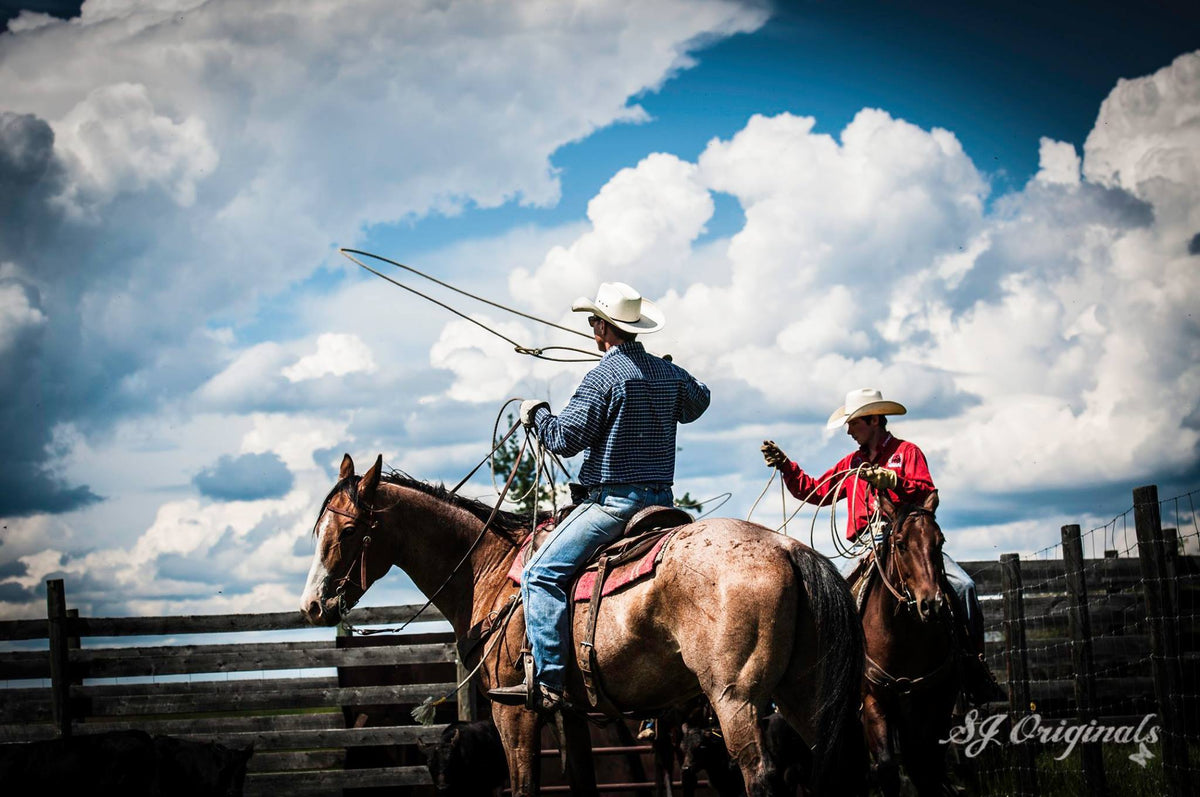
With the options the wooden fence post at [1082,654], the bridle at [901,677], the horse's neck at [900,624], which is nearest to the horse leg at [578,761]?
the bridle at [901,677]

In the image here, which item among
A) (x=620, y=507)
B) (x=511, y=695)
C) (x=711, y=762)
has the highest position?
(x=620, y=507)

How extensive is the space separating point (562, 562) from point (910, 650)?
2.74 meters

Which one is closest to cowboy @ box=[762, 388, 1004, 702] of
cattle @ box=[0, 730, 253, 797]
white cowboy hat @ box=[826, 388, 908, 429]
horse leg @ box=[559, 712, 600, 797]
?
white cowboy hat @ box=[826, 388, 908, 429]

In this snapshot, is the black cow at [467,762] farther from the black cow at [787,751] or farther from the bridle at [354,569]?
the black cow at [787,751]

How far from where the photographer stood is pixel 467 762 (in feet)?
26.9

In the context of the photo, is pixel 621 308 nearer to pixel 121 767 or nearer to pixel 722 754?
pixel 722 754

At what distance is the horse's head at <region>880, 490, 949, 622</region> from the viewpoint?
6578 mm

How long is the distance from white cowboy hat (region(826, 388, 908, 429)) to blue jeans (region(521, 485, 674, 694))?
96.1 inches

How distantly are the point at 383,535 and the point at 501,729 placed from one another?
5.11ft

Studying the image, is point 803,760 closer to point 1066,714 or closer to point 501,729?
point 501,729

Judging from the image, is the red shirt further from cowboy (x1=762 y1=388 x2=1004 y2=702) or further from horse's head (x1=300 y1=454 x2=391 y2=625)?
horse's head (x1=300 y1=454 x2=391 y2=625)

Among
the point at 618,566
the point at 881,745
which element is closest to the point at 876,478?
the point at 881,745

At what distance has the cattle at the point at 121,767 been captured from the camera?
24.5ft

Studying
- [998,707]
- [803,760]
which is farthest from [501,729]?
[998,707]
